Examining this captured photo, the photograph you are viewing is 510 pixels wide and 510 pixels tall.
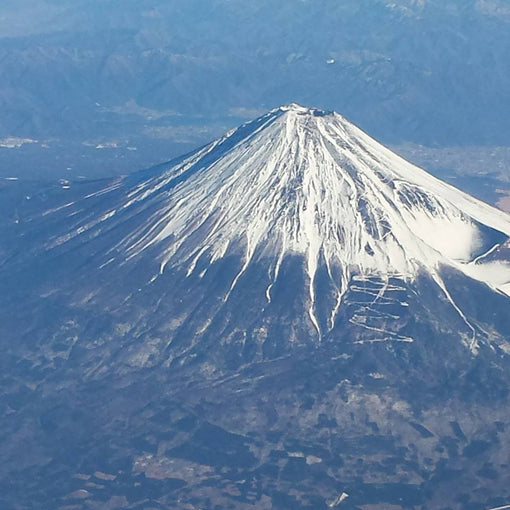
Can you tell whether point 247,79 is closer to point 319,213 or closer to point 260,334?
point 319,213

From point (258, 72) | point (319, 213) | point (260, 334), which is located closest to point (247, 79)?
point (258, 72)

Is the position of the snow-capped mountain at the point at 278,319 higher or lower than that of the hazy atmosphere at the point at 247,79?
lower

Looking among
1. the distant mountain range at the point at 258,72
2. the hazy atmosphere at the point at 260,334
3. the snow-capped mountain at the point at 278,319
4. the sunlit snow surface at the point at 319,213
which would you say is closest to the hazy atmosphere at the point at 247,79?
the distant mountain range at the point at 258,72

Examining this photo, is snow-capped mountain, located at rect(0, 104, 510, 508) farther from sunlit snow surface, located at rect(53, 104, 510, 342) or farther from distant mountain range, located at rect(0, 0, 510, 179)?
distant mountain range, located at rect(0, 0, 510, 179)


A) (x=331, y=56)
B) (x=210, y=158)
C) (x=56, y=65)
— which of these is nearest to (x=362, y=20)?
(x=331, y=56)

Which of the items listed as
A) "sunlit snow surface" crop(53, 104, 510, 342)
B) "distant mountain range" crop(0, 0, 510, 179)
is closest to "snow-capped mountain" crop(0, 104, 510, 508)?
"sunlit snow surface" crop(53, 104, 510, 342)

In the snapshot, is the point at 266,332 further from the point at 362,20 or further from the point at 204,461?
the point at 362,20

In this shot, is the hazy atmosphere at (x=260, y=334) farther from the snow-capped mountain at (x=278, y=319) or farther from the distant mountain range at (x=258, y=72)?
the distant mountain range at (x=258, y=72)
